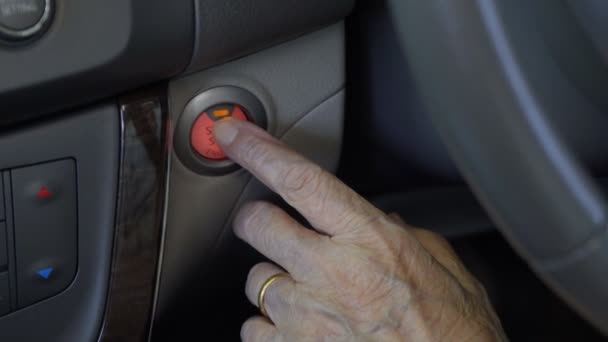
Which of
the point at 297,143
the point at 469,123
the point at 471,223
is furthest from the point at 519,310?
the point at 469,123

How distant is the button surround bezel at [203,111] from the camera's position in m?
0.64

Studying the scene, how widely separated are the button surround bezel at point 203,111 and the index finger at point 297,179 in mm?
21

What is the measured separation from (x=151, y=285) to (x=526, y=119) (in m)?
0.35

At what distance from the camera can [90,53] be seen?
54cm

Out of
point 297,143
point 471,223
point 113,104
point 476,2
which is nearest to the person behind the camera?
point 476,2

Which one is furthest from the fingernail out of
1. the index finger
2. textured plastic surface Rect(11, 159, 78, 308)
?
textured plastic surface Rect(11, 159, 78, 308)

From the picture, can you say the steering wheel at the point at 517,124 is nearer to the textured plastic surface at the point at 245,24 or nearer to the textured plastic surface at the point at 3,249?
the textured plastic surface at the point at 245,24

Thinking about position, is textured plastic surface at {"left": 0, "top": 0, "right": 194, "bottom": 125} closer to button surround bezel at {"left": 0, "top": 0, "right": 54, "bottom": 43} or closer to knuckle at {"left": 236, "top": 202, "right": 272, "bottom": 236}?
button surround bezel at {"left": 0, "top": 0, "right": 54, "bottom": 43}

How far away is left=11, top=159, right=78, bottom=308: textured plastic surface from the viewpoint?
1.98 ft

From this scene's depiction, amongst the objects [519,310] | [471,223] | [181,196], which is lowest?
[519,310]

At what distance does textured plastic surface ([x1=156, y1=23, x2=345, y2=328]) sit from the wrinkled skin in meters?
0.03

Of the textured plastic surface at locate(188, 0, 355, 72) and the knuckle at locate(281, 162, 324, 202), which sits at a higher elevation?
the textured plastic surface at locate(188, 0, 355, 72)

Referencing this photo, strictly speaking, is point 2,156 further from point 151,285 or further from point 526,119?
point 526,119

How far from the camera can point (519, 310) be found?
110 centimetres
